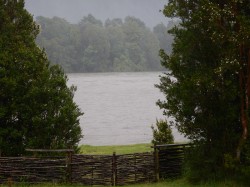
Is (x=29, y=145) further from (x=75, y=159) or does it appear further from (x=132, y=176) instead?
(x=132, y=176)

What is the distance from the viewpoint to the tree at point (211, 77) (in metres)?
16.5

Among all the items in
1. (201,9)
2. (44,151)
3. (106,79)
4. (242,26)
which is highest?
(106,79)

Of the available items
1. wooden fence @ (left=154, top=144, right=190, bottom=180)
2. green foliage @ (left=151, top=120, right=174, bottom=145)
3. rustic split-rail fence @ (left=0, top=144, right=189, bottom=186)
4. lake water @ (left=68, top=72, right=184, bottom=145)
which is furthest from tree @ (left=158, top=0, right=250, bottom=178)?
lake water @ (left=68, top=72, right=184, bottom=145)

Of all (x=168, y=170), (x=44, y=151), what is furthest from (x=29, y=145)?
(x=168, y=170)

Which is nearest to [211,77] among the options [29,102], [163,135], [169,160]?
[169,160]

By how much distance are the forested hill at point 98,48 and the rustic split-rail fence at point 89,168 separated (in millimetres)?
113730

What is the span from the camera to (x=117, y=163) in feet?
68.5

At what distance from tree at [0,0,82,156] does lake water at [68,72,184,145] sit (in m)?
24.5

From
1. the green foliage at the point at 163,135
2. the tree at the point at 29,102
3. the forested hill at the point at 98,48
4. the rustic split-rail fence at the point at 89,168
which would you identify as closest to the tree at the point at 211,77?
the rustic split-rail fence at the point at 89,168

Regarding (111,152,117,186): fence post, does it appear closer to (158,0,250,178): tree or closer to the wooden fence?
the wooden fence

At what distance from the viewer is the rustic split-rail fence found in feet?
68.9

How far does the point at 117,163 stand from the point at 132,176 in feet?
→ 3.95

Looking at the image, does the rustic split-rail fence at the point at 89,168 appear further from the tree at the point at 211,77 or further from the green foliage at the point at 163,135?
the green foliage at the point at 163,135

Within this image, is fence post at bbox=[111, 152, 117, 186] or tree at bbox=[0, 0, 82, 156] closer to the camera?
fence post at bbox=[111, 152, 117, 186]
